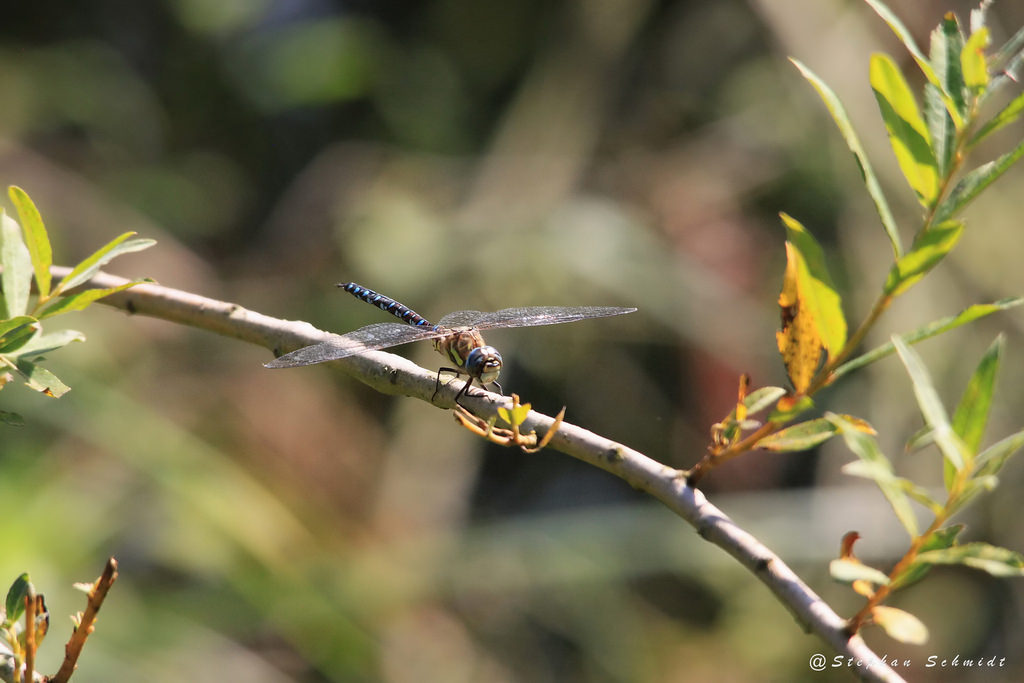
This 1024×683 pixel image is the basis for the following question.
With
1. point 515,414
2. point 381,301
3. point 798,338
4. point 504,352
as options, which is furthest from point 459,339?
point 504,352

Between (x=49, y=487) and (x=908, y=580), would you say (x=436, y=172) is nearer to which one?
(x=49, y=487)

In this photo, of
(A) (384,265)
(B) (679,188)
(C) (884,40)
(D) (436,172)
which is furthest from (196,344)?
(C) (884,40)

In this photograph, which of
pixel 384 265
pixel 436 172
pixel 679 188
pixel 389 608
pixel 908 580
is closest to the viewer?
pixel 908 580

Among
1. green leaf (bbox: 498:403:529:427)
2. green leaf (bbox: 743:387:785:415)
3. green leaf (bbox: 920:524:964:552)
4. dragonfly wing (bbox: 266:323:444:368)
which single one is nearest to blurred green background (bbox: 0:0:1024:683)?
dragonfly wing (bbox: 266:323:444:368)

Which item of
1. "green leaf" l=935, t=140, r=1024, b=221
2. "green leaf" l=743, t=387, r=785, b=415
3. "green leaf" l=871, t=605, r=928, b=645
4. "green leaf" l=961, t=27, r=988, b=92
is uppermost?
"green leaf" l=961, t=27, r=988, b=92

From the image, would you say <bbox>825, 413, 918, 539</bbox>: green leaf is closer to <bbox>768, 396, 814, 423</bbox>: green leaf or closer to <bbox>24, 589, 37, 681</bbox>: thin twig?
<bbox>768, 396, 814, 423</bbox>: green leaf

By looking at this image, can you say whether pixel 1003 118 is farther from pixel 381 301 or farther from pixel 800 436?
pixel 381 301
